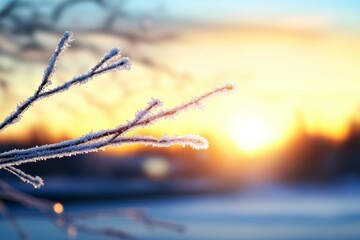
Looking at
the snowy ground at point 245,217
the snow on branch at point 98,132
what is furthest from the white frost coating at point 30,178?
the snowy ground at point 245,217

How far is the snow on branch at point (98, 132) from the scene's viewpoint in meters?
0.66

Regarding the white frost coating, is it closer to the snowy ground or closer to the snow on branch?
the snow on branch

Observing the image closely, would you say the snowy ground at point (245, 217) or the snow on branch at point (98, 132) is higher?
the snowy ground at point (245, 217)

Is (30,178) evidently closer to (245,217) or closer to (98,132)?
(98,132)

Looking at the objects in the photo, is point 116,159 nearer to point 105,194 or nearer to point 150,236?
point 105,194

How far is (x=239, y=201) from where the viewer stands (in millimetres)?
19312

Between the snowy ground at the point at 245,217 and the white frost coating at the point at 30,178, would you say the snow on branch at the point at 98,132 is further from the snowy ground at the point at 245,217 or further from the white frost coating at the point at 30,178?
the snowy ground at the point at 245,217

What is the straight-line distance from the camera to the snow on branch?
0.66m

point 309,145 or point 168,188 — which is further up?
point 309,145

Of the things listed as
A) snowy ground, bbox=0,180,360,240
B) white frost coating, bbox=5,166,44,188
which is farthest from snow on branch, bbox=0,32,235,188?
snowy ground, bbox=0,180,360,240

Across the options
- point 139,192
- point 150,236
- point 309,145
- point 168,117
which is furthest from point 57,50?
point 309,145

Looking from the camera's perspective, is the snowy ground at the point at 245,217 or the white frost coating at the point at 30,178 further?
the snowy ground at the point at 245,217

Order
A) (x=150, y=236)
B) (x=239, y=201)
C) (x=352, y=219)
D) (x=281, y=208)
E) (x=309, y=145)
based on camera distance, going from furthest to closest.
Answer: (x=309, y=145) < (x=239, y=201) < (x=281, y=208) < (x=352, y=219) < (x=150, y=236)

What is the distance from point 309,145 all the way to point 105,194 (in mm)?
13800
